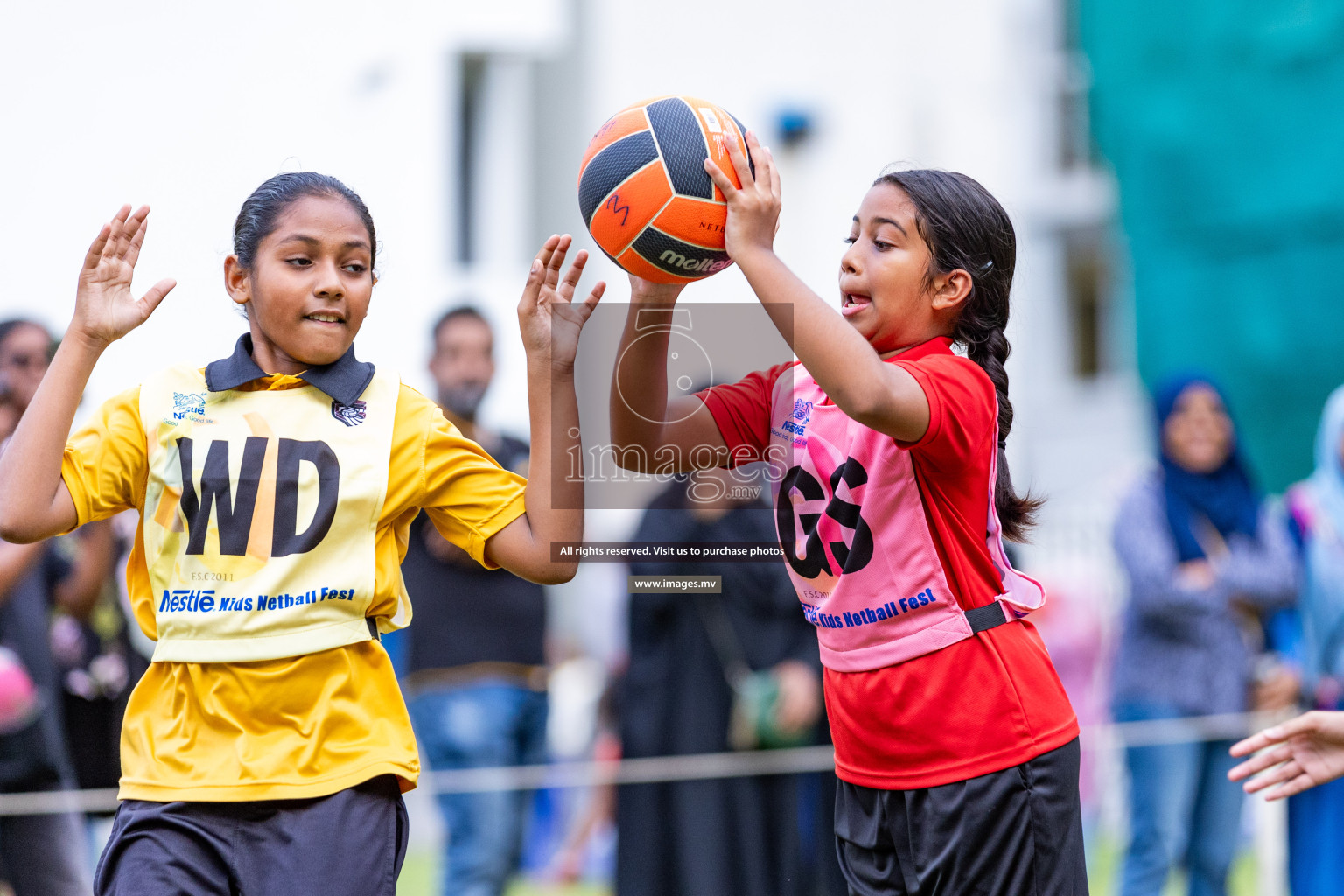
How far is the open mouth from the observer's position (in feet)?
8.79

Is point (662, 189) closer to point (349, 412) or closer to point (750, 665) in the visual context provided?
point (349, 412)

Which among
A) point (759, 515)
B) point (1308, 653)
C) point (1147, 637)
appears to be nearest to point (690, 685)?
point (759, 515)

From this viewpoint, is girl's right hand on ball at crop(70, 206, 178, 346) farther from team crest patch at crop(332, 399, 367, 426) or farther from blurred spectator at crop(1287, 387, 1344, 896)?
blurred spectator at crop(1287, 387, 1344, 896)

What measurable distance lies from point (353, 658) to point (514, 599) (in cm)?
268

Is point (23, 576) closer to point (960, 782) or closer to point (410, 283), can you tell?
point (960, 782)

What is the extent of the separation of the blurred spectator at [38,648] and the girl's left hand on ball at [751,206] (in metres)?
2.32

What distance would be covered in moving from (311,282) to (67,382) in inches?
17.4

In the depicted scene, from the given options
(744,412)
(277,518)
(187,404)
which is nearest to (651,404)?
(744,412)

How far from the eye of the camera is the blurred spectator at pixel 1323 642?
191 inches

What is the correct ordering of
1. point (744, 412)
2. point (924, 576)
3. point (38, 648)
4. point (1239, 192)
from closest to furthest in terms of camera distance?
1. point (924, 576)
2. point (744, 412)
3. point (38, 648)
4. point (1239, 192)

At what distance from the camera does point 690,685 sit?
18.1ft

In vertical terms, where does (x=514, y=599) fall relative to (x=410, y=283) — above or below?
below

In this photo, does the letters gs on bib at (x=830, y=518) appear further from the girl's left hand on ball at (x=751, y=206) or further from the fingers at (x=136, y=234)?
the fingers at (x=136, y=234)

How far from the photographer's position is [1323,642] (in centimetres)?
504
